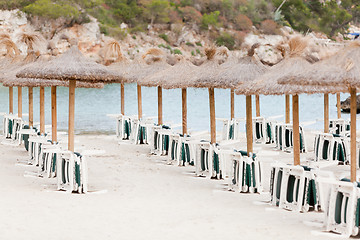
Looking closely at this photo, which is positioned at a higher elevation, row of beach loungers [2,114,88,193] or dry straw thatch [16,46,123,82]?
dry straw thatch [16,46,123,82]

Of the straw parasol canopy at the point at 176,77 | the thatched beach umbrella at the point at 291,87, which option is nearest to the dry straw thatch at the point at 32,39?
the straw parasol canopy at the point at 176,77

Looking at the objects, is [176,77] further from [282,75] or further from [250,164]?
[282,75]

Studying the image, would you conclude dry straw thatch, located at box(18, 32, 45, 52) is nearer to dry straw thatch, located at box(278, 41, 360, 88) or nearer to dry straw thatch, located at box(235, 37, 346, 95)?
dry straw thatch, located at box(235, 37, 346, 95)

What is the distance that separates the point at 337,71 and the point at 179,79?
479 cm

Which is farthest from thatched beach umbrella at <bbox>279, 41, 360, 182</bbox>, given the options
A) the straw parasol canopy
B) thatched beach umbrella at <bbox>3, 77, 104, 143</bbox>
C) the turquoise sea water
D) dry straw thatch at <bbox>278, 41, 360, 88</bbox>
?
the turquoise sea water

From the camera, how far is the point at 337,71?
512 cm

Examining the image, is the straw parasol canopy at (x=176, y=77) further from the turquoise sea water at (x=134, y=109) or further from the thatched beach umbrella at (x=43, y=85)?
the turquoise sea water at (x=134, y=109)

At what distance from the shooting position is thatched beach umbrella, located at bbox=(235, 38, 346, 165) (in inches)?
243

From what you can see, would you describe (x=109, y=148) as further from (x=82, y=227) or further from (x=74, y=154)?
→ (x=82, y=227)

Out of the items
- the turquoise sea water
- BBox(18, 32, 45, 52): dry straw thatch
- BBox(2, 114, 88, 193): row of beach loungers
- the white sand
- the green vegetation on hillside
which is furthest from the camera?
the green vegetation on hillside

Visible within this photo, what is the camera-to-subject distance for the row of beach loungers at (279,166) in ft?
16.3

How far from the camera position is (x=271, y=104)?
30859mm

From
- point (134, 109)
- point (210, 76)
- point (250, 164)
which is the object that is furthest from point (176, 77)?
point (134, 109)

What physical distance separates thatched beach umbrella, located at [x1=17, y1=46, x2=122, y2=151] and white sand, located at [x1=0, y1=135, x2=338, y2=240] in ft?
3.04
